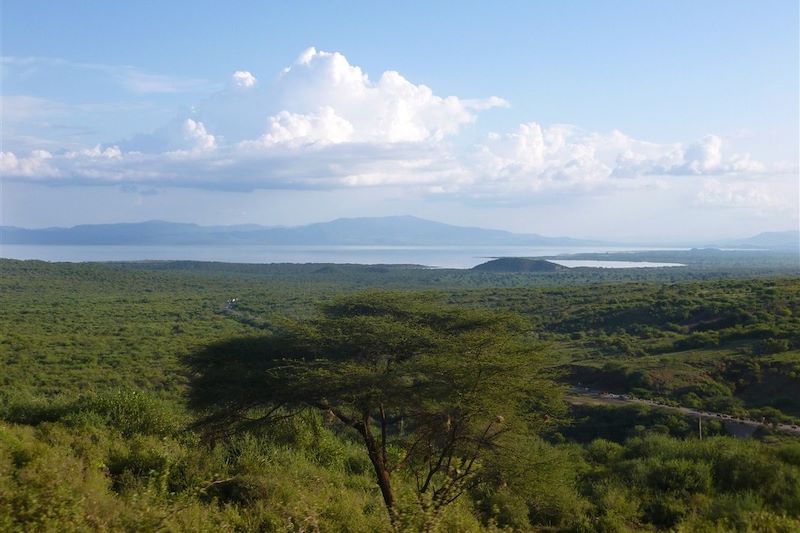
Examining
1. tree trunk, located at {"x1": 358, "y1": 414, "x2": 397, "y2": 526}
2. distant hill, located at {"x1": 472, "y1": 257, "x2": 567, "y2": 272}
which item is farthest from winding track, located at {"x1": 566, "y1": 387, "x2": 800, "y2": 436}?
distant hill, located at {"x1": 472, "y1": 257, "x2": 567, "y2": 272}

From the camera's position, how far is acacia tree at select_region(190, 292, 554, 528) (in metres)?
9.70

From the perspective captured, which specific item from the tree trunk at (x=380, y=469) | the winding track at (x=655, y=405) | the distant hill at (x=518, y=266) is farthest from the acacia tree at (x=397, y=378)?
the distant hill at (x=518, y=266)

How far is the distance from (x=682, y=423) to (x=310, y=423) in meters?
11.4

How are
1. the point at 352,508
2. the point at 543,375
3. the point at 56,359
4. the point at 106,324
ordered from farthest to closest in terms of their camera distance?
the point at 106,324, the point at 56,359, the point at 543,375, the point at 352,508

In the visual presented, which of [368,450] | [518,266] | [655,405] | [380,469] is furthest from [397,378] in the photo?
[518,266]

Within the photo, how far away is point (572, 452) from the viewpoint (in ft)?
51.3

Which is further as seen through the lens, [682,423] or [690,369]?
[690,369]

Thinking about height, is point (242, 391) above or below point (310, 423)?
above

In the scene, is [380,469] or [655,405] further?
[655,405]

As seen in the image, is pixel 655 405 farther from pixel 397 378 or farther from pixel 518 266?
pixel 518 266

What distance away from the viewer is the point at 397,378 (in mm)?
9789

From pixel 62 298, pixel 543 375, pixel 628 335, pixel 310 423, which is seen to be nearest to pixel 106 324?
pixel 62 298

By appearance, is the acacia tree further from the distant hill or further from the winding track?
the distant hill

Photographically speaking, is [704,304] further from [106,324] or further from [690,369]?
[106,324]
